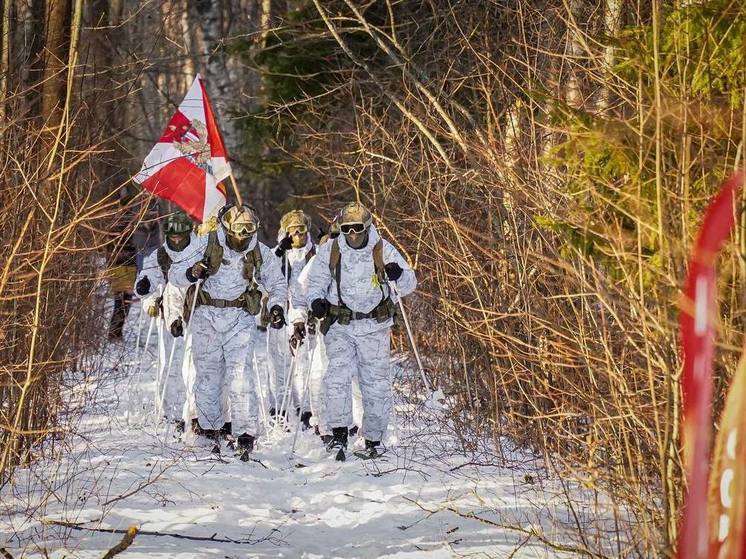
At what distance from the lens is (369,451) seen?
10.5m

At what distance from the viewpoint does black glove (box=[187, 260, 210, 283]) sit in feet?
36.0

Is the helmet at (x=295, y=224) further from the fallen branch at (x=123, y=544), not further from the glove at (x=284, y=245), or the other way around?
the fallen branch at (x=123, y=544)

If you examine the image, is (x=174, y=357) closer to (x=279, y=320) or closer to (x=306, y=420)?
(x=306, y=420)

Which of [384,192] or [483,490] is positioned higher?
[384,192]

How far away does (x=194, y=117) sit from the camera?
13164mm

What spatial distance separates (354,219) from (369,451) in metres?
1.87

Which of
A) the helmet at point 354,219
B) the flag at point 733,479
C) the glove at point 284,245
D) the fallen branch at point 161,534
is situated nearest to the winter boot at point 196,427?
the helmet at point 354,219

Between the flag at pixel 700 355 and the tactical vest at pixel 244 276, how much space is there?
605 cm

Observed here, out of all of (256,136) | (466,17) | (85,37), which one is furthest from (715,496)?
(256,136)

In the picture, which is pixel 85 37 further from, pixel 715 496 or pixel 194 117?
pixel 715 496

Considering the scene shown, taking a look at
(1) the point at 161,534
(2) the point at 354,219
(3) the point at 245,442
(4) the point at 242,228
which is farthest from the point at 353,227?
(1) the point at 161,534

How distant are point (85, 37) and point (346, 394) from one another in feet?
13.2

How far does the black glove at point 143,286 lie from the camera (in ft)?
39.2

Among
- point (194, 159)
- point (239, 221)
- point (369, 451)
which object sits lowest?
point (369, 451)
